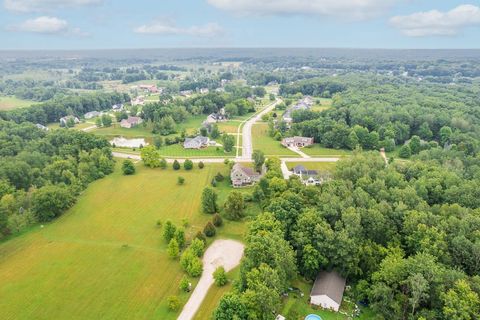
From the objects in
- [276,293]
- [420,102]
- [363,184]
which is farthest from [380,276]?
[420,102]

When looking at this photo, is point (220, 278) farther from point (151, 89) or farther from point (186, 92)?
point (151, 89)

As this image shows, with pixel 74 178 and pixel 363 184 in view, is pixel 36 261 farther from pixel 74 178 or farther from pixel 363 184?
pixel 363 184

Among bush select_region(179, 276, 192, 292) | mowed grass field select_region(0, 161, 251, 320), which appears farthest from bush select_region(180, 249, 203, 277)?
bush select_region(179, 276, 192, 292)

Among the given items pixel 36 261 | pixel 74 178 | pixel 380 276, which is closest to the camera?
pixel 380 276

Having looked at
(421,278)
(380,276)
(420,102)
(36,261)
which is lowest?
(36,261)

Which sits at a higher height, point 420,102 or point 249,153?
point 420,102

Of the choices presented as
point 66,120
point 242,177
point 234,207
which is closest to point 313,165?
point 242,177
